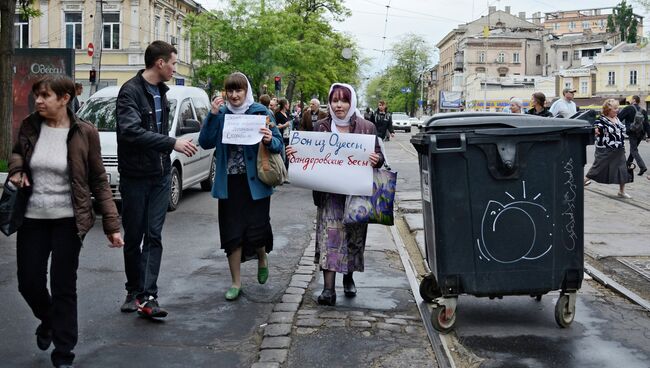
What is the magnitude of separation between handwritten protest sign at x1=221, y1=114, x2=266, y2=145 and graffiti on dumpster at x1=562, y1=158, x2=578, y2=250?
7.44 ft

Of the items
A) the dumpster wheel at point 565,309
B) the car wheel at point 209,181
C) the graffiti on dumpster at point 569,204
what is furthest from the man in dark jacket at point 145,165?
the car wheel at point 209,181

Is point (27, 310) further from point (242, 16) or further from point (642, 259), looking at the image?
point (242, 16)

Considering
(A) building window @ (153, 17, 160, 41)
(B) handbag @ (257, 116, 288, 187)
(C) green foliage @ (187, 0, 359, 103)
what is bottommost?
(B) handbag @ (257, 116, 288, 187)

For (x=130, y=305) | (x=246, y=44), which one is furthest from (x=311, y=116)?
(x=246, y=44)

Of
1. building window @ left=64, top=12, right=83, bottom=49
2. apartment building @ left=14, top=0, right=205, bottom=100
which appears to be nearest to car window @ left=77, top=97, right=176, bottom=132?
apartment building @ left=14, top=0, right=205, bottom=100

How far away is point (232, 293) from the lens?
21.1 feet

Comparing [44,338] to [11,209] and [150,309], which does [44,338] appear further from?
[150,309]

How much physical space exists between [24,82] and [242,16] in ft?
74.8

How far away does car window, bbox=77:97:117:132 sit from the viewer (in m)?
12.6

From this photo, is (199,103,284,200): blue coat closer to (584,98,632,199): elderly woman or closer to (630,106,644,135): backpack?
(584,98,632,199): elderly woman

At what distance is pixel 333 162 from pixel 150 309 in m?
1.73

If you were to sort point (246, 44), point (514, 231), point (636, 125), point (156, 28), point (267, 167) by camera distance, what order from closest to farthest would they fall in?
1. point (514, 231)
2. point (267, 167)
3. point (636, 125)
4. point (246, 44)
5. point (156, 28)

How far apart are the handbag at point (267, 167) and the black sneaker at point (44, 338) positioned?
6.75 ft

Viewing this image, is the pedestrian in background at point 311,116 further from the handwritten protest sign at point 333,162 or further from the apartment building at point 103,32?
the apartment building at point 103,32
